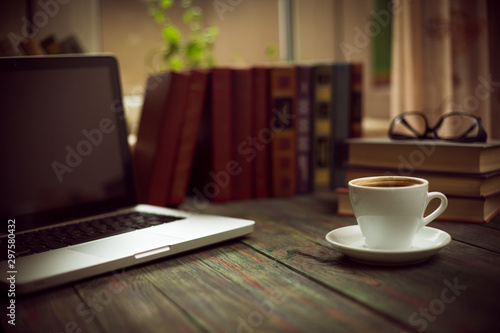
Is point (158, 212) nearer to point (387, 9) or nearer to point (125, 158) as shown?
point (125, 158)

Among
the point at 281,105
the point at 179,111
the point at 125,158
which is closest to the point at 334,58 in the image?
the point at 281,105

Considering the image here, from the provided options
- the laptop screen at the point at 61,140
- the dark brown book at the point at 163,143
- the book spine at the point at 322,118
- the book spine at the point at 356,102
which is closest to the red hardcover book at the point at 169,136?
the dark brown book at the point at 163,143

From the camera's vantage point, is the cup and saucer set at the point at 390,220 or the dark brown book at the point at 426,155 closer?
the cup and saucer set at the point at 390,220

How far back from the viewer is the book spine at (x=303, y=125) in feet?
4.18

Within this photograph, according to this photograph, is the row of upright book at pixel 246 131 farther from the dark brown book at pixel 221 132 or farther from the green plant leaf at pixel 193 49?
the green plant leaf at pixel 193 49

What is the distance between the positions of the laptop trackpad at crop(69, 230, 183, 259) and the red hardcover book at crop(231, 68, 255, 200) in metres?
0.49

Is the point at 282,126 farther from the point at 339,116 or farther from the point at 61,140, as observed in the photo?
the point at 61,140

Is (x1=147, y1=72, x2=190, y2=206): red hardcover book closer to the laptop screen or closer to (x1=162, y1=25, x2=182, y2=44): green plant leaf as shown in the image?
the laptop screen

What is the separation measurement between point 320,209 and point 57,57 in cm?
63

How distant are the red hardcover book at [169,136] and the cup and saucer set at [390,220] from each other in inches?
22.5

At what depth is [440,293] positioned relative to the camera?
560 mm

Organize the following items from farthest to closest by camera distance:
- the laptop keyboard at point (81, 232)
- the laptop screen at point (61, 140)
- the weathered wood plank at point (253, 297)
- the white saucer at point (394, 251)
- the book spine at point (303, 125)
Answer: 1. the book spine at point (303, 125)
2. the laptop screen at point (61, 140)
3. the laptop keyboard at point (81, 232)
4. the white saucer at point (394, 251)
5. the weathered wood plank at point (253, 297)

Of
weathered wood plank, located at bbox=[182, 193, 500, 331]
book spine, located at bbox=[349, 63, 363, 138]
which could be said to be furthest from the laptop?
book spine, located at bbox=[349, 63, 363, 138]

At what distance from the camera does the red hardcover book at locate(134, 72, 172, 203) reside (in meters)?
1.18
